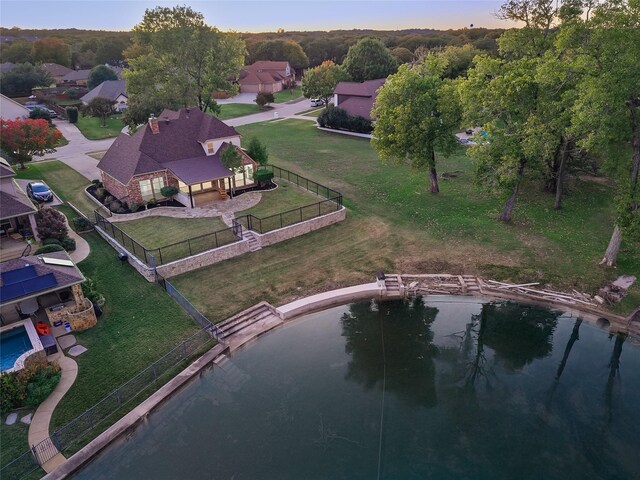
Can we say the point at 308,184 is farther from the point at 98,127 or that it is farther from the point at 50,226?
the point at 98,127

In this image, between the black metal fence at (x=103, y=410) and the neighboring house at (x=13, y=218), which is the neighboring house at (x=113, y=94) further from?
the black metal fence at (x=103, y=410)

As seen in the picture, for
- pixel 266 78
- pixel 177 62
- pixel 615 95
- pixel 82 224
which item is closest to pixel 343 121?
pixel 177 62

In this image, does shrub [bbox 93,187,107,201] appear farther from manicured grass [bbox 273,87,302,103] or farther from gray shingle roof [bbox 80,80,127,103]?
manicured grass [bbox 273,87,302,103]

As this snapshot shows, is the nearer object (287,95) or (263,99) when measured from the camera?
(263,99)

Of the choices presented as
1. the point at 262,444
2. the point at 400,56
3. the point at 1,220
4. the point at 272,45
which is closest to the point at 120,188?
the point at 1,220

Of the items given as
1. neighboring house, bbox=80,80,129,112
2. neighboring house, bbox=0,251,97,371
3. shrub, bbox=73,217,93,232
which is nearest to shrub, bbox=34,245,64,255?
neighboring house, bbox=0,251,97,371

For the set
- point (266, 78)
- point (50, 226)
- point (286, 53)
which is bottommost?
point (50, 226)

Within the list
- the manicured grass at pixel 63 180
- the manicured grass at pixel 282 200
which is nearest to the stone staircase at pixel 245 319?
the manicured grass at pixel 282 200
